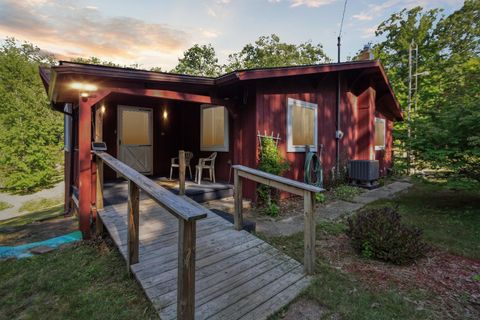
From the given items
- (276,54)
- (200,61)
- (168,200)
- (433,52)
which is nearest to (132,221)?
(168,200)

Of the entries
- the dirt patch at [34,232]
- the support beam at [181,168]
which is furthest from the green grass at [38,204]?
the support beam at [181,168]

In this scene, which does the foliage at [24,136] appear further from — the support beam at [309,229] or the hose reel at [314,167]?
the support beam at [309,229]

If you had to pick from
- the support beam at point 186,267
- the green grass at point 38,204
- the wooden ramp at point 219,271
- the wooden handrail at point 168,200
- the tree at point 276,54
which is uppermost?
the tree at point 276,54

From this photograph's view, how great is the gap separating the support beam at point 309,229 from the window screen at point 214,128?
3607 mm

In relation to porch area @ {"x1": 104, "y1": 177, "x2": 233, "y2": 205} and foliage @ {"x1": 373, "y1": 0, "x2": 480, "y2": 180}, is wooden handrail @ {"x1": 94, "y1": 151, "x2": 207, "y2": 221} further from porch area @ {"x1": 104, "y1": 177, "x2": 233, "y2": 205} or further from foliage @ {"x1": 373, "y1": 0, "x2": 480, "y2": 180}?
foliage @ {"x1": 373, "y1": 0, "x2": 480, "y2": 180}

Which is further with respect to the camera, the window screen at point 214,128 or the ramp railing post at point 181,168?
the window screen at point 214,128

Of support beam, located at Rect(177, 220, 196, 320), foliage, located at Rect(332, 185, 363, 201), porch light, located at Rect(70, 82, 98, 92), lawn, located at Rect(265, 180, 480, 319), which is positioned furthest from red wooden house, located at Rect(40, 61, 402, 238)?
support beam, located at Rect(177, 220, 196, 320)

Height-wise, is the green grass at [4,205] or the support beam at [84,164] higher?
the support beam at [84,164]

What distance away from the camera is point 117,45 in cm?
1688

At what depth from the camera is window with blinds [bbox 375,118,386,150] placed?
32.4 feet

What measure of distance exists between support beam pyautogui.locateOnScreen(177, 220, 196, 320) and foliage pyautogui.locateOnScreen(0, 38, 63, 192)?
50.8 ft

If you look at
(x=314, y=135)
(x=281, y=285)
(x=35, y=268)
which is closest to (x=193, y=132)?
(x=314, y=135)

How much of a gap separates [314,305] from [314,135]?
5079 mm

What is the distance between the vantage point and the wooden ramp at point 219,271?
1958 millimetres
